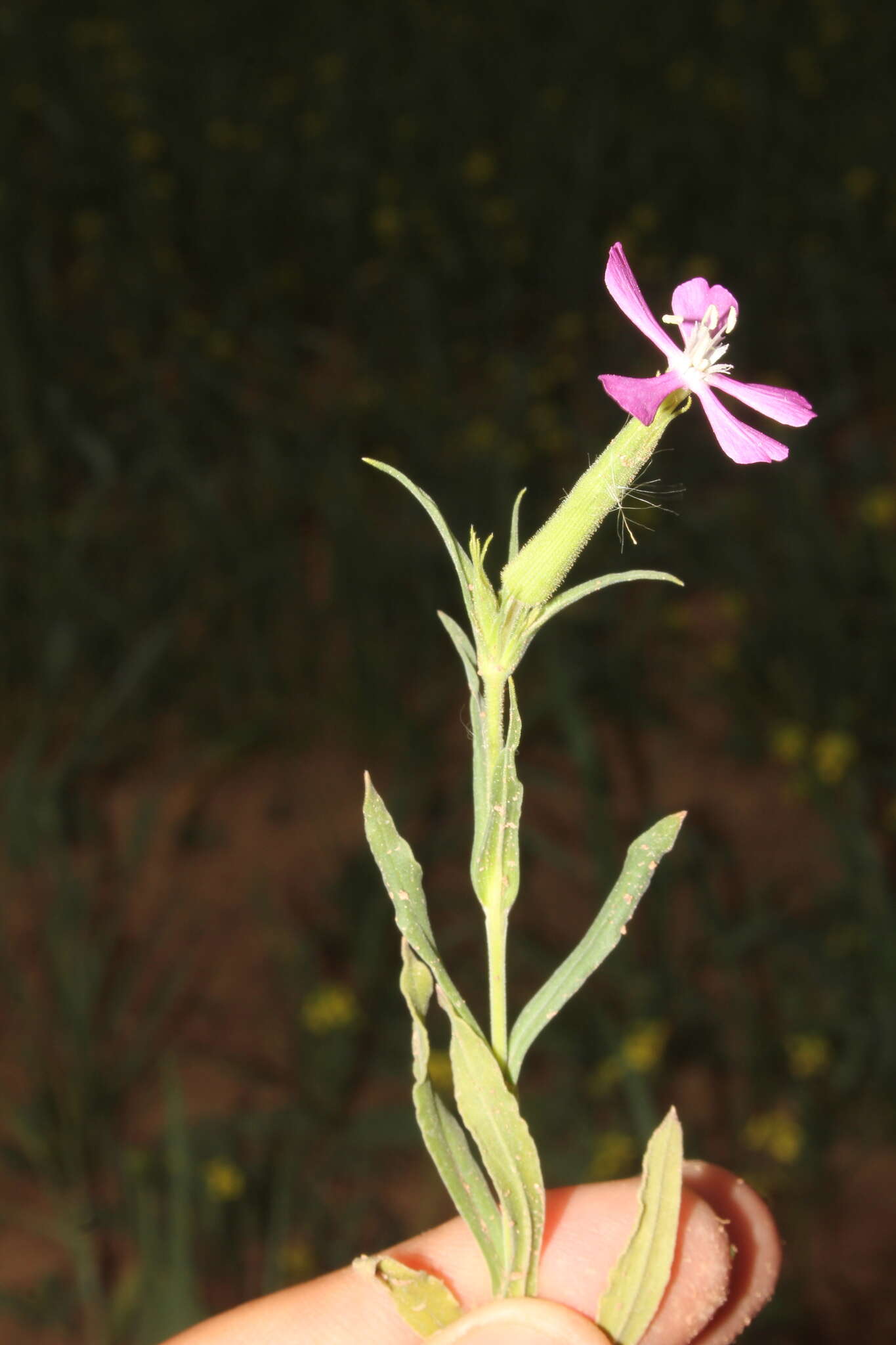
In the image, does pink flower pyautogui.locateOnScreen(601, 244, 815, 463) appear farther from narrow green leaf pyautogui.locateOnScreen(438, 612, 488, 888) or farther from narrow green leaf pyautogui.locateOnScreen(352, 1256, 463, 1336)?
narrow green leaf pyautogui.locateOnScreen(352, 1256, 463, 1336)

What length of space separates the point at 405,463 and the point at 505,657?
9.33 ft

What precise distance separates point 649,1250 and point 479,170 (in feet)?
14.2

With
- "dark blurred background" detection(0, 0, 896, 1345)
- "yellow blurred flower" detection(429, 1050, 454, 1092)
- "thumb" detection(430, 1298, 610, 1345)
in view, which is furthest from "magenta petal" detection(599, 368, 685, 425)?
"yellow blurred flower" detection(429, 1050, 454, 1092)

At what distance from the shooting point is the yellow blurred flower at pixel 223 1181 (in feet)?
6.88

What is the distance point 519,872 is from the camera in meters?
0.84

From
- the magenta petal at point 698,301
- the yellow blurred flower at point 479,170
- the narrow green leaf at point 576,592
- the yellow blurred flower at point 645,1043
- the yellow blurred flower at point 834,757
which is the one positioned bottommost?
the yellow blurred flower at point 645,1043

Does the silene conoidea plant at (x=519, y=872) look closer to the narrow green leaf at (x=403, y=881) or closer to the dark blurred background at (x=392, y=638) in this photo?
the narrow green leaf at (x=403, y=881)

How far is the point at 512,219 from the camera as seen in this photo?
14.5 ft

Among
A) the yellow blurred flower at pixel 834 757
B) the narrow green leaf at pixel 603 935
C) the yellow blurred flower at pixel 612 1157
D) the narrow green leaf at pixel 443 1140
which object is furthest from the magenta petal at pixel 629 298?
the yellow blurred flower at pixel 834 757

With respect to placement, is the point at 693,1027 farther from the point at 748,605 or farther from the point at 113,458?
the point at 113,458

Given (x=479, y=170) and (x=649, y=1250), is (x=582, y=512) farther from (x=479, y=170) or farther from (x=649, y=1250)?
(x=479, y=170)

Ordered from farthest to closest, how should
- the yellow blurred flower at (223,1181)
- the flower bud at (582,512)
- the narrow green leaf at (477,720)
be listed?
the yellow blurred flower at (223,1181), the narrow green leaf at (477,720), the flower bud at (582,512)

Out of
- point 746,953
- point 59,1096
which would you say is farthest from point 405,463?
point 59,1096

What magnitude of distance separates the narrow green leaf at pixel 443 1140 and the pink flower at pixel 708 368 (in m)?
0.42
